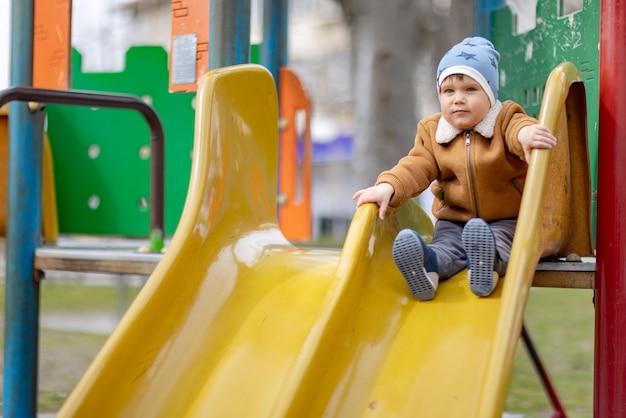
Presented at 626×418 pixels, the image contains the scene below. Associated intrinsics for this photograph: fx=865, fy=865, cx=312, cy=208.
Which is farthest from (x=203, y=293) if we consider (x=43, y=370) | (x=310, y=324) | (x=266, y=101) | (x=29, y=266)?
(x=43, y=370)

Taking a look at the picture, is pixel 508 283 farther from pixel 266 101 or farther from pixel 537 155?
pixel 266 101

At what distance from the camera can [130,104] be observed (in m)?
3.46

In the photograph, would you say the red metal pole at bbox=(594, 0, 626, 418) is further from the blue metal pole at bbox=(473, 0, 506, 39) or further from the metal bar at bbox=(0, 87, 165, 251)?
the metal bar at bbox=(0, 87, 165, 251)

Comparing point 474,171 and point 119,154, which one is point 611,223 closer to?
point 474,171

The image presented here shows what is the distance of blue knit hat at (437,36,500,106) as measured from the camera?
239cm

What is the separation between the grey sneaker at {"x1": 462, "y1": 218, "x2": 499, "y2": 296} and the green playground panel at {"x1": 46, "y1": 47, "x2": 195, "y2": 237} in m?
3.24

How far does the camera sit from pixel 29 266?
142 inches

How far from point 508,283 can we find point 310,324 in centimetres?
60

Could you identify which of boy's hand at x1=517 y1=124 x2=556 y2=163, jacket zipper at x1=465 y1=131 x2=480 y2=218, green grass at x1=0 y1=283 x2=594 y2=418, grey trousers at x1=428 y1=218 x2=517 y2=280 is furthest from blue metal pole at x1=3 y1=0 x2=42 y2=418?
boy's hand at x1=517 y1=124 x2=556 y2=163

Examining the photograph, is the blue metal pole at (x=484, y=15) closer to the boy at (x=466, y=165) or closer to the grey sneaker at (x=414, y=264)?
the boy at (x=466, y=165)

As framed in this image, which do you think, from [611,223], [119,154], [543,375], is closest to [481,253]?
[611,223]

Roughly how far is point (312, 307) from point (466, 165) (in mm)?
585

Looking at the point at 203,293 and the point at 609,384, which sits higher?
the point at 203,293

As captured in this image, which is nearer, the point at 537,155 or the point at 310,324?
the point at 537,155
